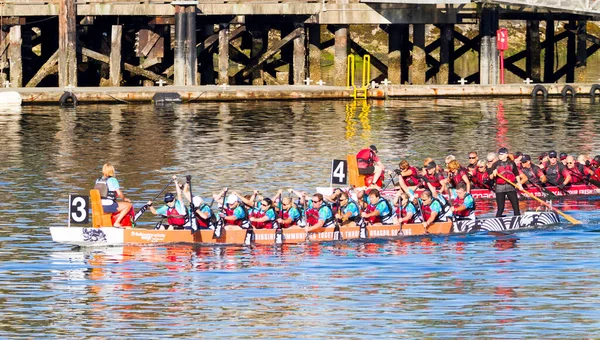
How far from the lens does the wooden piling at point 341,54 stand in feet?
243

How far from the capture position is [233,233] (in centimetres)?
3709

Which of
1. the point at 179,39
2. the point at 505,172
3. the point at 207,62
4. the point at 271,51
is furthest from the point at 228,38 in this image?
the point at 505,172

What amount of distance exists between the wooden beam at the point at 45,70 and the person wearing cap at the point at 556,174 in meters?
33.9

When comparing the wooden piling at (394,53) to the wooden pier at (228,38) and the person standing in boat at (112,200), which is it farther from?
the person standing in boat at (112,200)

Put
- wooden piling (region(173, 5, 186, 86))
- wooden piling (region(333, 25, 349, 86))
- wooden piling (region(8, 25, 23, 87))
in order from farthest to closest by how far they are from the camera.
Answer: wooden piling (region(333, 25, 349, 86)), wooden piling (region(8, 25, 23, 87)), wooden piling (region(173, 5, 186, 86))

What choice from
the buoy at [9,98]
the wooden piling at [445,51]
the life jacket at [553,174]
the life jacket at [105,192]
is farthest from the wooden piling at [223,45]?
the life jacket at [105,192]

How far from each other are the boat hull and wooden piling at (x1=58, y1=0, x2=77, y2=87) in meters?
36.7

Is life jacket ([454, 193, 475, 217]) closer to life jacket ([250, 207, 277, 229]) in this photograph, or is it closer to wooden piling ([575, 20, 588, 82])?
life jacket ([250, 207, 277, 229])

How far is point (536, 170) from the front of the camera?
4606cm

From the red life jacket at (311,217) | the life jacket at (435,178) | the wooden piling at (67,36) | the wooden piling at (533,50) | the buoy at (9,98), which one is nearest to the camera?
the red life jacket at (311,217)

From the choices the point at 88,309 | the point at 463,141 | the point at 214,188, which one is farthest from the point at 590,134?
the point at 88,309

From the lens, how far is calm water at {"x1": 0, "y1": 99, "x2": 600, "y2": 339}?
28844 millimetres

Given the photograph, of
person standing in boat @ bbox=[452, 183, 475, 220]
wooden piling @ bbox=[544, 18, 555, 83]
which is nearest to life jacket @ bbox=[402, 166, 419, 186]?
person standing in boat @ bbox=[452, 183, 475, 220]

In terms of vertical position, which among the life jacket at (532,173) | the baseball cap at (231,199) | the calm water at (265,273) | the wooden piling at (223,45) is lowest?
the calm water at (265,273)
